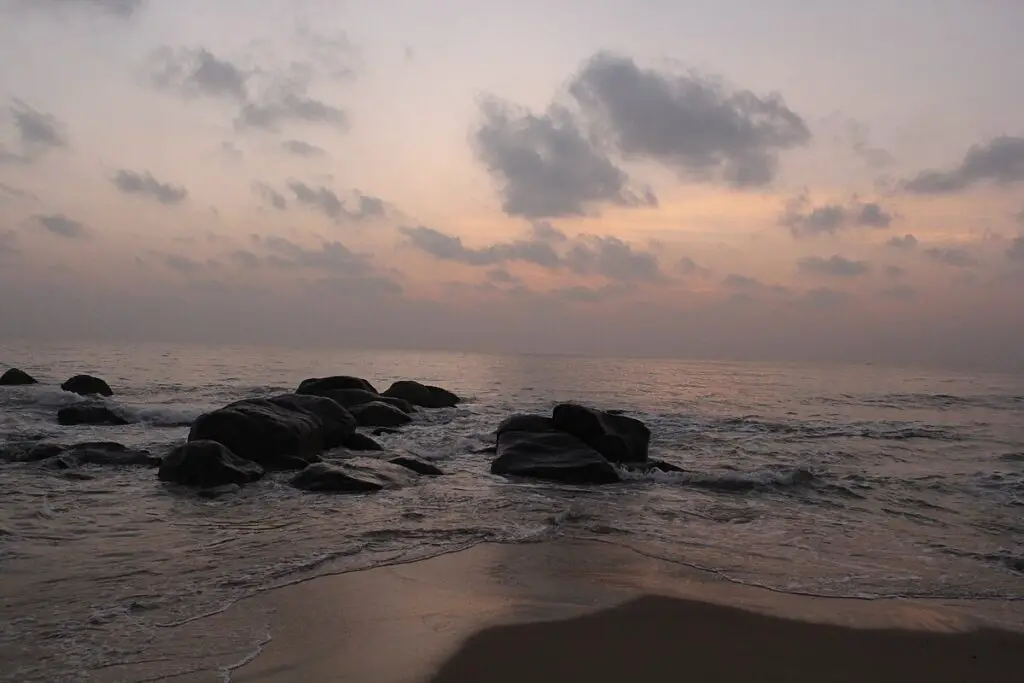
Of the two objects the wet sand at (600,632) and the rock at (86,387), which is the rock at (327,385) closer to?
the rock at (86,387)

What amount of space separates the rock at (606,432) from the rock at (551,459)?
0.45 meters

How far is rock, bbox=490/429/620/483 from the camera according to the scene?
42.9 feet

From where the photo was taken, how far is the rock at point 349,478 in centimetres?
1111

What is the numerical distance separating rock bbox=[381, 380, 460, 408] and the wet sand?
2266 cm

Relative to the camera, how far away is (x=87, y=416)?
65.8ft

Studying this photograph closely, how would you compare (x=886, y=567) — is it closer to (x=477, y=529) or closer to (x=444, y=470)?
(x=477, y=529)

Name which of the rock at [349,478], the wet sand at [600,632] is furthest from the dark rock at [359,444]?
the wet sand at [600,632]

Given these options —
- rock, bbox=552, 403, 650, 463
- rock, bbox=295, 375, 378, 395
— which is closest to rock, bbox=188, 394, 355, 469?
rock, bbox=552, 403, 650, 463

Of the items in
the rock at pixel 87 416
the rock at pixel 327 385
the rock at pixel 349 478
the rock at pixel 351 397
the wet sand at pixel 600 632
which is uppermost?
the rock at pixel 327 385

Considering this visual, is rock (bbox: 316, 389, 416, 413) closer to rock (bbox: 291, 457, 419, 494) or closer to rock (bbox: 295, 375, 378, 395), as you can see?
rock (bbox: 295, 375, 378, 395)

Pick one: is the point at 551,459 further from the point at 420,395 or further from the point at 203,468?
the point at 420,395

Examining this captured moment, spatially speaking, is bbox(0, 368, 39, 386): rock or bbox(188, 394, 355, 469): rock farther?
bbox(0, 368, 39, 386): rock

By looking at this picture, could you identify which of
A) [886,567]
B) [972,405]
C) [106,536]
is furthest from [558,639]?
[972,405]

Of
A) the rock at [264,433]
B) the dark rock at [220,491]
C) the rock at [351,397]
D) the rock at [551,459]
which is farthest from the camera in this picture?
the rock at [351,397]
